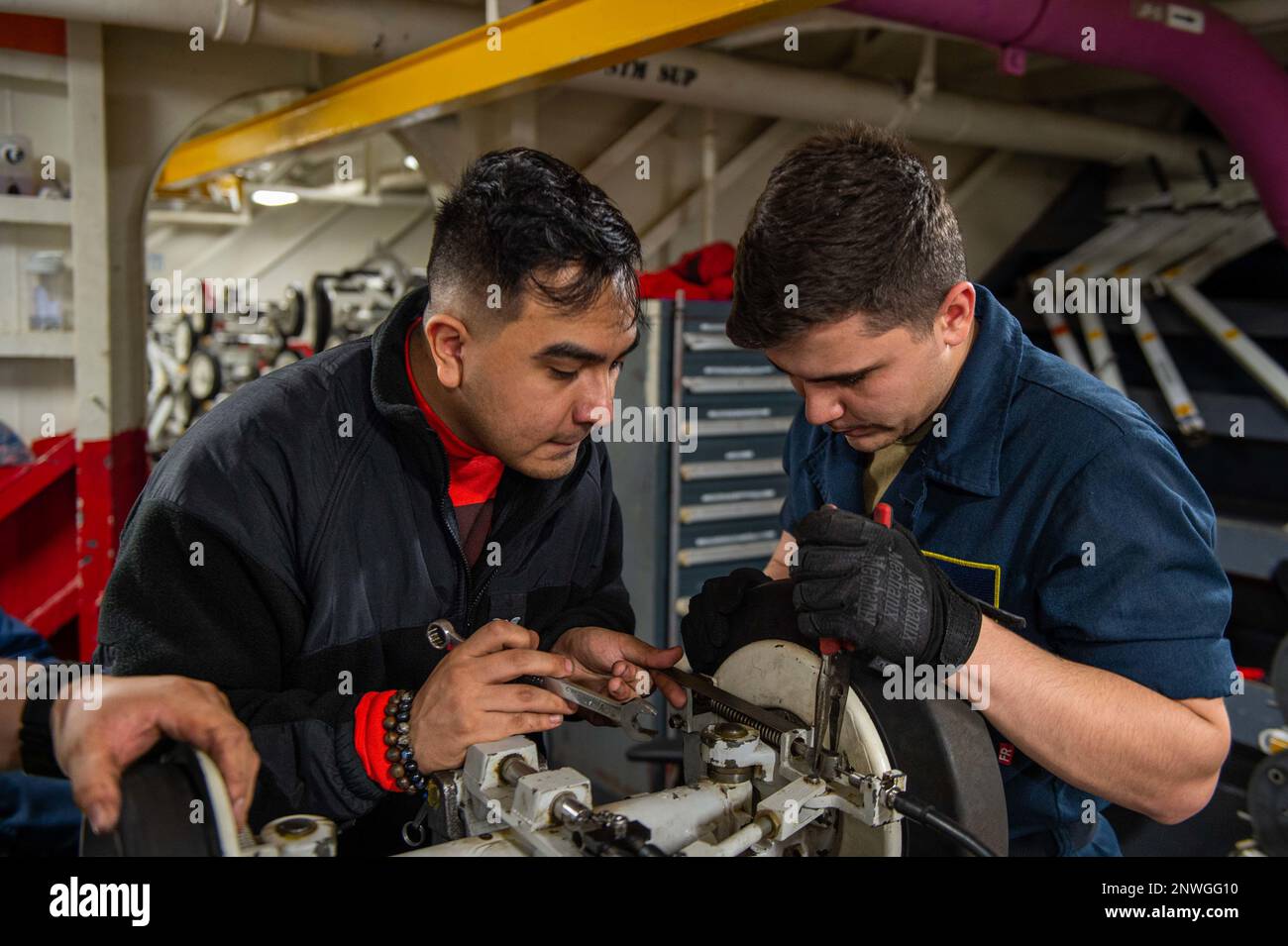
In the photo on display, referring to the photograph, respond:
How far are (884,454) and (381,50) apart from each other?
210 cm

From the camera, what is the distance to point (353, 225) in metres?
8.30

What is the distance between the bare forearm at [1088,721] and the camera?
3.64ft

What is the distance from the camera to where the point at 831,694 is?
1086 mm

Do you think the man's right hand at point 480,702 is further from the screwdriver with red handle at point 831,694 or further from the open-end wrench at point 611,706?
the screwdriver with red handle at point 831,694

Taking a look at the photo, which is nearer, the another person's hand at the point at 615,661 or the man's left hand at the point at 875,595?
the man's left hand at the point at 875,595

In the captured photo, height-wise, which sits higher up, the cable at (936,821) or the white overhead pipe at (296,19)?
the white overhead pipe at (296,19)

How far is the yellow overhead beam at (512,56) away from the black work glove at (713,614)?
0.94 metres

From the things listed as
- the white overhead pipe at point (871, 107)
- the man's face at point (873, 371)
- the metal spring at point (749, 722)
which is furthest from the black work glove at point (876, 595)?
the white overhead pipe at point (871, 107)

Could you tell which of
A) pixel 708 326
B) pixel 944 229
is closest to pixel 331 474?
pixel 944 229

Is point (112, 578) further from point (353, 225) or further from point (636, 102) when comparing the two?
point (353, 225)

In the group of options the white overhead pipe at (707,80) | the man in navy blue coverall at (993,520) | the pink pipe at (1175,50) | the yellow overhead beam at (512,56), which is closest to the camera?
the man in navy blue coverall at (993,520)

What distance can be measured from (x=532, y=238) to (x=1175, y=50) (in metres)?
2.45

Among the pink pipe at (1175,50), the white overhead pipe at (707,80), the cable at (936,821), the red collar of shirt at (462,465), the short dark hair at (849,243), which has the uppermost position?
the white overhead pipe at (707,80)

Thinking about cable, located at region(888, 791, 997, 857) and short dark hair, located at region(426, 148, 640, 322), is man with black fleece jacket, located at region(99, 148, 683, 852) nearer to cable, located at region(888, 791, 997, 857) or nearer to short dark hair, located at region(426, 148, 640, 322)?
short dark hair, located at region(426, 148, 640, 322)
